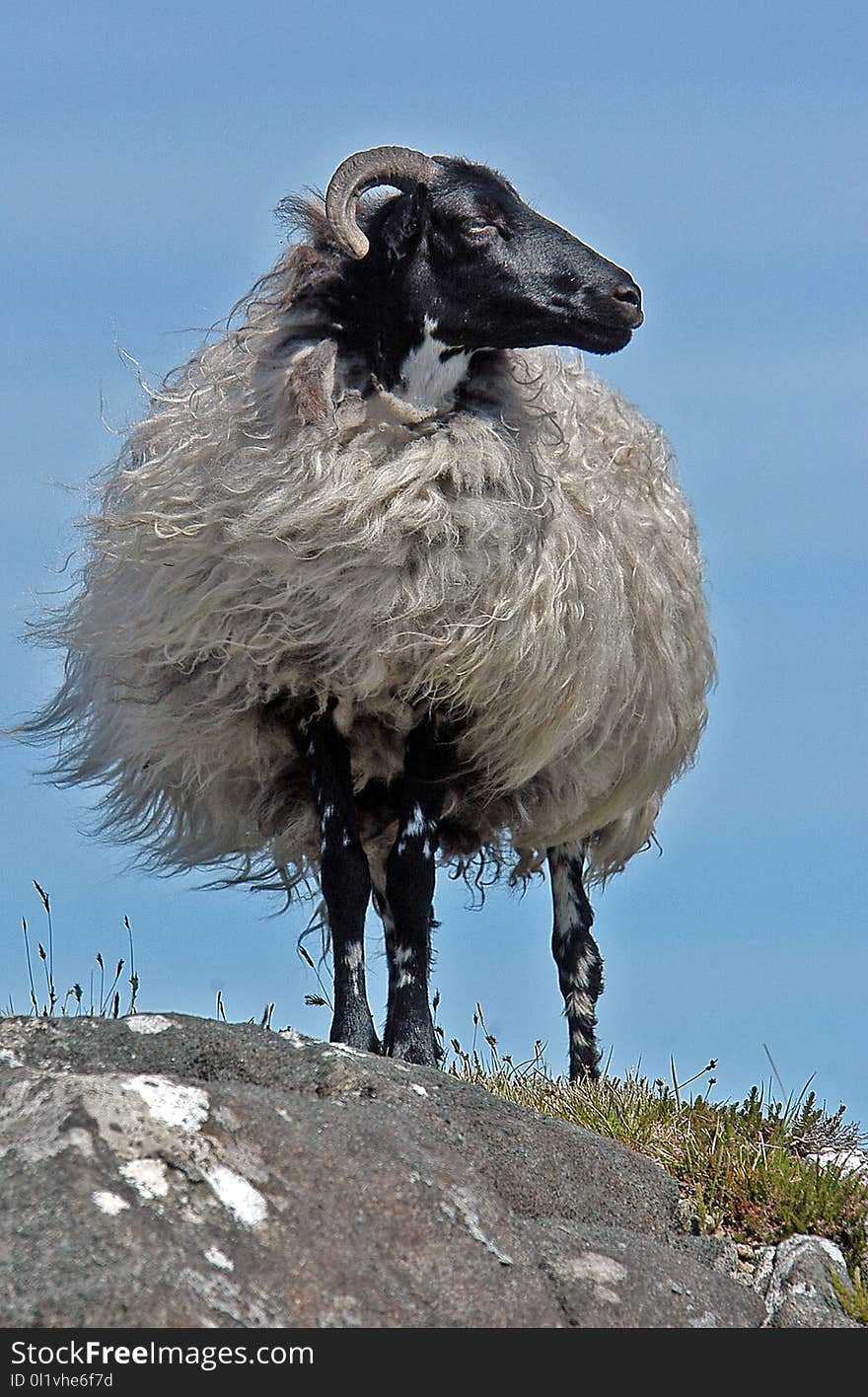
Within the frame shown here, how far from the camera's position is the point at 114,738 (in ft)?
27.3

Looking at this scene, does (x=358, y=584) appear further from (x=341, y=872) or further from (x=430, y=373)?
(x=341, y=872)

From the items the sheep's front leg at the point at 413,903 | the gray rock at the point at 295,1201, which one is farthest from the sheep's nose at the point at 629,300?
the gray rock at the point at 295,1201

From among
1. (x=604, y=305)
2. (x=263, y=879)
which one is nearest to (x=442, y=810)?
(x=263, y=879)

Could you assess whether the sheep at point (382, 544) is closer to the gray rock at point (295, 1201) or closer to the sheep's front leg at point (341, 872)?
the sheep's front leg at point (341, 872)

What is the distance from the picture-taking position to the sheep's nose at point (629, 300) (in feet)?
23.4

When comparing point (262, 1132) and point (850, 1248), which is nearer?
point (262, 1132)

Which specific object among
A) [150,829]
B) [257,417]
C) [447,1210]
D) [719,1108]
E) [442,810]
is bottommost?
[447,1210]

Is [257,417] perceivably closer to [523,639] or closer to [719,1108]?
[523,639]

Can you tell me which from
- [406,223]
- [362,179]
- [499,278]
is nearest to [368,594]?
[499,278]

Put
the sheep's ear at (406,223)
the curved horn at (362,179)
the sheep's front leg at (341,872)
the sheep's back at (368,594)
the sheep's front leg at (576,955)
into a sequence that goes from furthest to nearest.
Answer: the sheep's front leg at (576,955) < the sheep's ear at (406,223) < the curved horn at (362,179) < the sheep's back at (368,594) < the sheep's front leg at (341,872)

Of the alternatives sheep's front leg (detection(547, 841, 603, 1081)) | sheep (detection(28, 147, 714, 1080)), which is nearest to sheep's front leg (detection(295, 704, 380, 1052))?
sheep (detection(28, 147, 714, 1080))

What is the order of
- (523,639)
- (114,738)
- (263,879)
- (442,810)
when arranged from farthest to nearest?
(263,879) → (114,738) → (442,810) → (523,639)

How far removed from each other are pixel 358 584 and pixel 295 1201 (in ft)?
9.84

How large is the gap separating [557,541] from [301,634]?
113cm
